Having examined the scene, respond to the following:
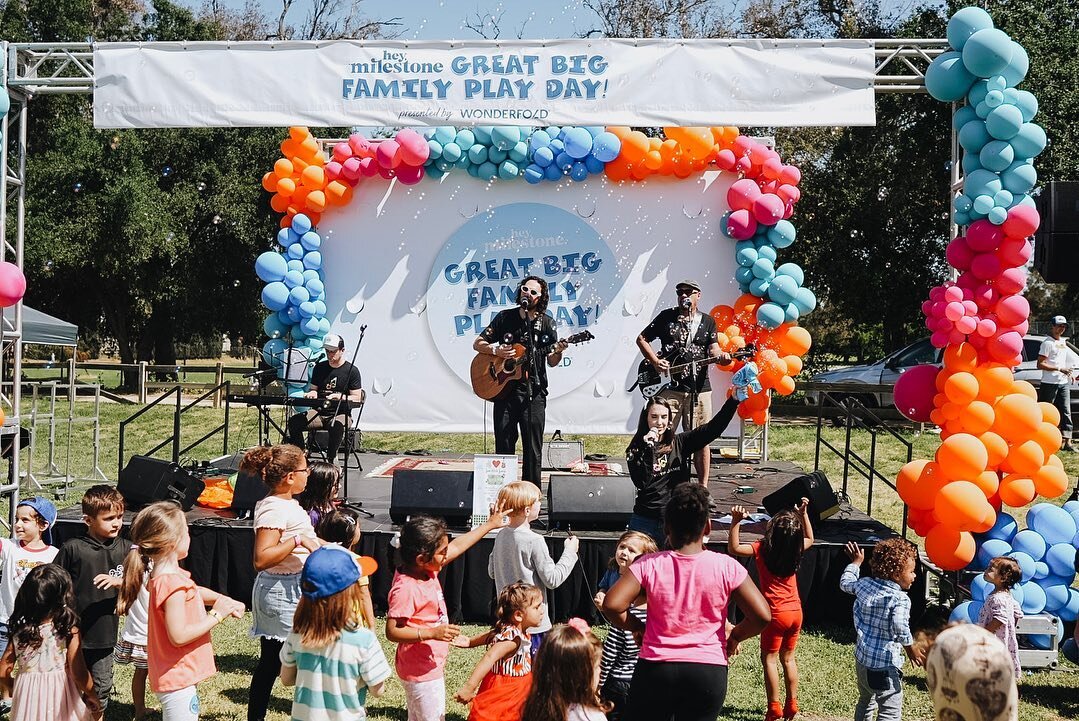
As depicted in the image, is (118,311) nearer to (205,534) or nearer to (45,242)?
(45,242)

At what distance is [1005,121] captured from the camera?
19.6ft

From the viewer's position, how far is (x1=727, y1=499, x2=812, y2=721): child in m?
4.76

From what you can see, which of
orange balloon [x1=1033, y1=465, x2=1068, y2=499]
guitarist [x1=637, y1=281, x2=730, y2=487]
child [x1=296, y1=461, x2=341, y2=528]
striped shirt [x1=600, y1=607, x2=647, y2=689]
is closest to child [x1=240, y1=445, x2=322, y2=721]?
child [x1=296, y1=461, x2=341, y2=528]

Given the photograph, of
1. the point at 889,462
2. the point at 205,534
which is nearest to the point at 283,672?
the point at 205,534

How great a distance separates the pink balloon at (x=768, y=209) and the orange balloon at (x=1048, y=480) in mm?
4415

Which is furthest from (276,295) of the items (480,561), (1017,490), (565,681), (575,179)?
(565,681)

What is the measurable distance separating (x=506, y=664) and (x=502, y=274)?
7140mm

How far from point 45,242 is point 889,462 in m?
16.0

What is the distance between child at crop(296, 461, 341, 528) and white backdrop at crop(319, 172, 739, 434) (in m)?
5.43

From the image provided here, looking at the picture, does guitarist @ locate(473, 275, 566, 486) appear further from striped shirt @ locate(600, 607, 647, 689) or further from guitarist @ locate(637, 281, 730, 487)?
striped shirt @ locate(600, 607, 647, 689)

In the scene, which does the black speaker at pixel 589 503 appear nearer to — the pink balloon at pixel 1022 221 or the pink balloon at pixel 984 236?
the pink balloon at pixel 984 236

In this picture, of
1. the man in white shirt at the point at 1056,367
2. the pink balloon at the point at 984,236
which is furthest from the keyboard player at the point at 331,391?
the man in white shirt at the point at 1056,367

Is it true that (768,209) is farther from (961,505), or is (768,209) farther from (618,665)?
A: (618,665)

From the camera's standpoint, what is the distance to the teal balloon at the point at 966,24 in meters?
6.18
